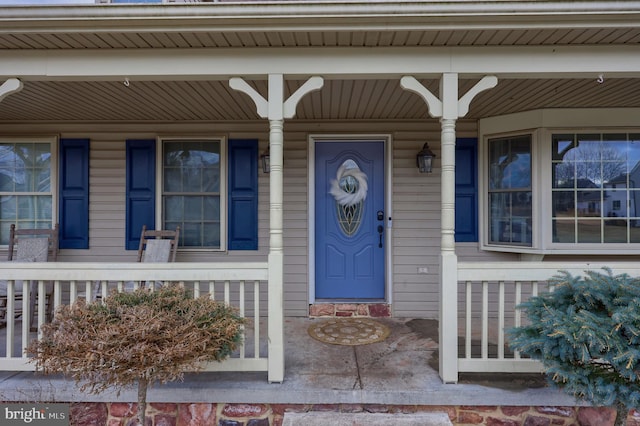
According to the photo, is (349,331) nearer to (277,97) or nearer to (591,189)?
(277,97)

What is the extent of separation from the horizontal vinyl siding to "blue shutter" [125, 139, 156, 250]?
102 millimetres

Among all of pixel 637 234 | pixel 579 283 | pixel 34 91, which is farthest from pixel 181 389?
pixel 637 234

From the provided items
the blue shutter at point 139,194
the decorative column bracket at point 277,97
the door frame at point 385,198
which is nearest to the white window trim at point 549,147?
Result: the door frame at point 385,198

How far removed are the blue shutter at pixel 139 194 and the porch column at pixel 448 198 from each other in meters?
2.84

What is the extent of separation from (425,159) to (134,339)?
3.06m

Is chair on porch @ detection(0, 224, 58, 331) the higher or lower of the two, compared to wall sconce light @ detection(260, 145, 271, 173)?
lower

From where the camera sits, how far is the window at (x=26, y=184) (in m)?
4.06

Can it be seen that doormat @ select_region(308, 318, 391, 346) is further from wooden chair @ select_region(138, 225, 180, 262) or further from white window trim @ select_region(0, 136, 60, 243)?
white window trim @ select_region(0, 136, 60, 243)

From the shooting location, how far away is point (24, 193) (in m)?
4.04

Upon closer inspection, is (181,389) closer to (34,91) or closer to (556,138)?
(34,91)

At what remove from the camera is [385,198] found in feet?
13.2

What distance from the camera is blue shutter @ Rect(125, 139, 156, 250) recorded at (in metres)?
3.99

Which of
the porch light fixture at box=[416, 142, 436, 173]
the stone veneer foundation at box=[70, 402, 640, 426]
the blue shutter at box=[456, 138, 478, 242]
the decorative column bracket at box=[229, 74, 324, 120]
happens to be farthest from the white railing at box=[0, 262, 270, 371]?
the blue shutter at box=[456, 138, 478, 242]

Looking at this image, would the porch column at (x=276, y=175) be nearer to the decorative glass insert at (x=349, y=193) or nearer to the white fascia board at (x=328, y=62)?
the white fascia board at (x=328, y=62)
